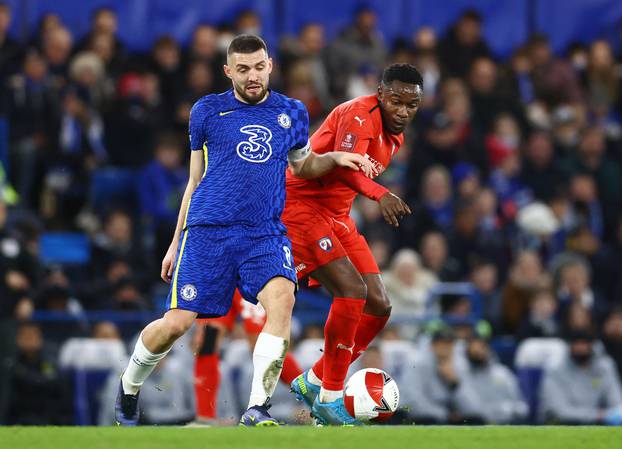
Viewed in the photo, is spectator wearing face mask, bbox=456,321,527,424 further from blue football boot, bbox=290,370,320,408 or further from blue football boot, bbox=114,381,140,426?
blue football boot, bbox=114,381,140,426

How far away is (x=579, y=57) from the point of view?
20547mm

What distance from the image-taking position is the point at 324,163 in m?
9.12

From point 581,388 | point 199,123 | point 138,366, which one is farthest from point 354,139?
point 581,388

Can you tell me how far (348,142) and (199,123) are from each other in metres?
1.10

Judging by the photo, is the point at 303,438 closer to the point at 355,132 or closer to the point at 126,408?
the point at 126,408

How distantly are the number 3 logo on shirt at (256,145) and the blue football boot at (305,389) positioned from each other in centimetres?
200

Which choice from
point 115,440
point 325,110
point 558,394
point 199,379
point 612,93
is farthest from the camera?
point 612,93

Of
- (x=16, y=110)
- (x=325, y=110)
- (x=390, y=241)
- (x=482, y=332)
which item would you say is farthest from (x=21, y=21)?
(x=482, y=332)

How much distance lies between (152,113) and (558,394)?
539cm

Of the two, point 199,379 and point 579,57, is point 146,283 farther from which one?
point 579,57

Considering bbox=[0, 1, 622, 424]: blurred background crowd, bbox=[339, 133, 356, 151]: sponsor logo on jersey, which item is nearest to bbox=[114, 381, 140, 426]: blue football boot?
bbox=[339, 133, 356, 151]: sponsor logo on jersey

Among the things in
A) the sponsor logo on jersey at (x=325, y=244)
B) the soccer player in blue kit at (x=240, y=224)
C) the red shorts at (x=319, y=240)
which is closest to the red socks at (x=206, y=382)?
the red shorts at (x=319, y=240)

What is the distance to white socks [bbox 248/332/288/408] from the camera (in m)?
8.42

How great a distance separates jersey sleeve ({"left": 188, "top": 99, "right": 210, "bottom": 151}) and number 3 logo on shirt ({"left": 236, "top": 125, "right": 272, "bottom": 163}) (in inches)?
9.6
